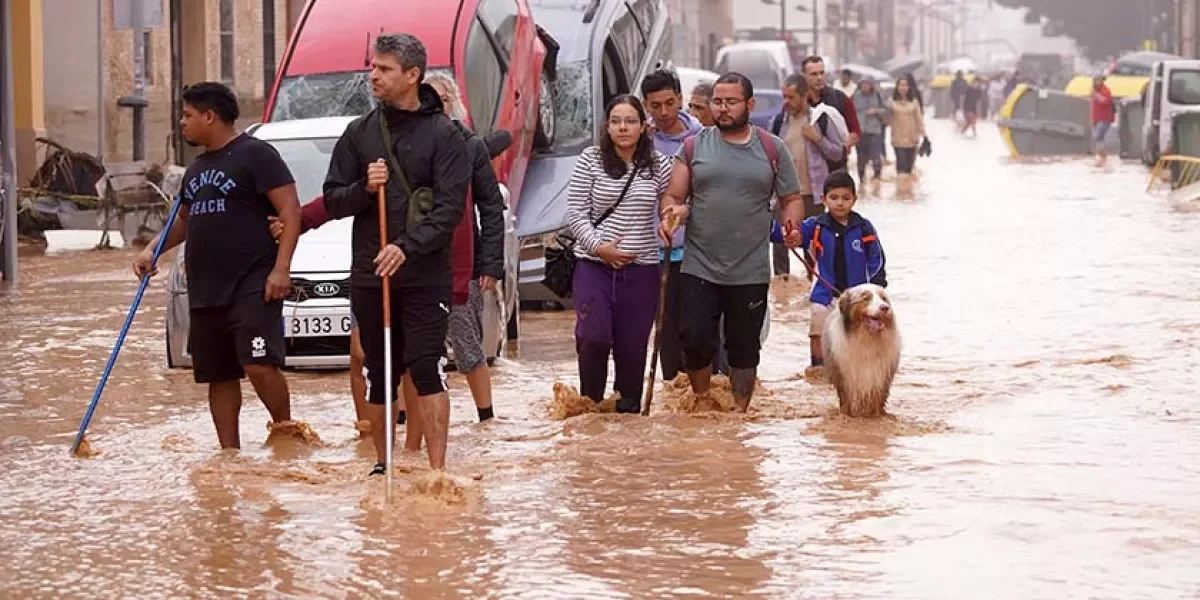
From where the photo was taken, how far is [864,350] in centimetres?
1088

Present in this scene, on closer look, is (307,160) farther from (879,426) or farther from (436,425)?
(436,425)

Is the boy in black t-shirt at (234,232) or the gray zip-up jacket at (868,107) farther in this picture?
the gray zip-up jacket at (868,107)

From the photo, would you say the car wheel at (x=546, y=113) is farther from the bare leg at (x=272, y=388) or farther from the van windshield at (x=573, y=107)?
the bare leg at (x=272, y=388)

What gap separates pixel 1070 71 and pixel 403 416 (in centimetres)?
13327

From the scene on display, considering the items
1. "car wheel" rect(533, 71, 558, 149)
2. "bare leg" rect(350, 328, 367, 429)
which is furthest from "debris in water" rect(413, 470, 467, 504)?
"car wheel" rect(533, 71, 558, 149)

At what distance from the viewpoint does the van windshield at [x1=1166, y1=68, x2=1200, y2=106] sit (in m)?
37.5

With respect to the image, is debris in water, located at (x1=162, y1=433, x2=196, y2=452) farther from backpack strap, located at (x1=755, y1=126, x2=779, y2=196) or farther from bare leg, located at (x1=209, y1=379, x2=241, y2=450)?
backpack strap, located at (x1=755, y1=126, x2=779, y2=196)

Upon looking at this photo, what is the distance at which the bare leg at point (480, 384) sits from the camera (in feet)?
36.3

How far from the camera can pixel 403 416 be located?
11.0 m

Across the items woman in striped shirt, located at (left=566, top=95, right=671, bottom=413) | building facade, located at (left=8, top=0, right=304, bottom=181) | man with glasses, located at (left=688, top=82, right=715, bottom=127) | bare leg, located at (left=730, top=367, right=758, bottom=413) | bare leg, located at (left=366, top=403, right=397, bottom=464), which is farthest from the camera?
building facade, located at (left=8, top=0, right=304, bottom=181)

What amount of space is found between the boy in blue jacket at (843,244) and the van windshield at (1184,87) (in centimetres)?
2641

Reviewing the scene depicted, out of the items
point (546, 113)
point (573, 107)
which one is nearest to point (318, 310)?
point (546, 113)

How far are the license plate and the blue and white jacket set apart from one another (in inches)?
96.6

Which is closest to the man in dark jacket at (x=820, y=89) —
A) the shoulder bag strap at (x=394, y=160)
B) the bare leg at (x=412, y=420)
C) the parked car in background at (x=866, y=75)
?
the bare leg at (x=412, y=420)
